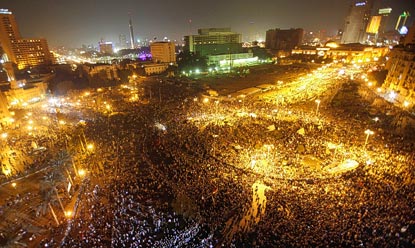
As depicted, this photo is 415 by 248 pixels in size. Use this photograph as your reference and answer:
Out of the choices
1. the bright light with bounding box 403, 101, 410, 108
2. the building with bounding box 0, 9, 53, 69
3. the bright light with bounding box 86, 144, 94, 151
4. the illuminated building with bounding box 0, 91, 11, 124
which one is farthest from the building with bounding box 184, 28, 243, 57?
the bright light with bounding box 86, 144, 94, 151

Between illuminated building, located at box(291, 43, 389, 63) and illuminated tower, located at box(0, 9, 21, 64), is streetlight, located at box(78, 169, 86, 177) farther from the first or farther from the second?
illuminated building, located at box(291, 43, 389, 63)

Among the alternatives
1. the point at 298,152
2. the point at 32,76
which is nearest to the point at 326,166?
the point at 298,152

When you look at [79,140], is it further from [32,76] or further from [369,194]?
[32,76]

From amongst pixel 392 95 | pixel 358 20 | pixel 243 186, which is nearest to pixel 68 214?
pixel 243 186

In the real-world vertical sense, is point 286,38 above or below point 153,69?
above

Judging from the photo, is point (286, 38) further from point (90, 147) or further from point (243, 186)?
point (243, 186)
